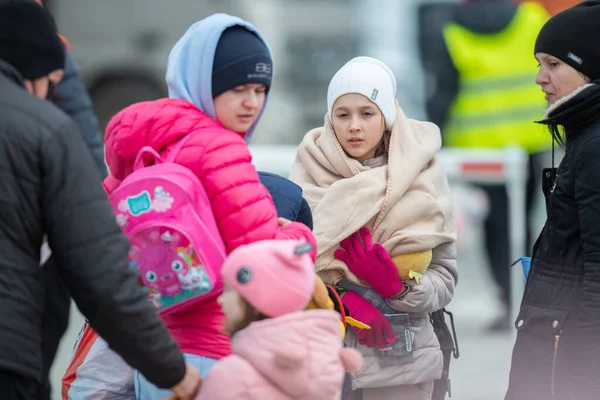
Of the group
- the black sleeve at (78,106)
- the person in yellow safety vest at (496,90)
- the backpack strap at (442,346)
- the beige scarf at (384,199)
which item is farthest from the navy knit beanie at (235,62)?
the person in yellow safety vest at (496,90)

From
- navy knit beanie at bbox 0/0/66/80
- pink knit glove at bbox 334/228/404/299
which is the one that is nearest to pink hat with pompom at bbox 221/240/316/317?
navy knit beanie at bbox 0/0/66/80

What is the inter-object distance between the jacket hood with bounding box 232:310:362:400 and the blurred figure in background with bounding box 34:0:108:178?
2.24 meters

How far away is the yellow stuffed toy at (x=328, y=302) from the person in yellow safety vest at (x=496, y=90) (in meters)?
3.97

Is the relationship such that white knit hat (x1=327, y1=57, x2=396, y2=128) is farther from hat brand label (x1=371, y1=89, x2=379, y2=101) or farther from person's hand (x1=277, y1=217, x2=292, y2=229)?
person's hand (x1=277, y1=217, x2=292, y2=229)

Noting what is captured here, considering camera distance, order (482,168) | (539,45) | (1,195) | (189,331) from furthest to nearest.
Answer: (482,168)
(539,45)
(189,331)
(1,195)

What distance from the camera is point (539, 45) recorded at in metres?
4.32

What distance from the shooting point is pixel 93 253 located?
311 centimetres

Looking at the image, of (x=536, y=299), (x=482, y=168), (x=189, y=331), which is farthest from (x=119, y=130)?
(x=482, y=168)

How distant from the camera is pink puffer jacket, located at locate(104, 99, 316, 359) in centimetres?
350

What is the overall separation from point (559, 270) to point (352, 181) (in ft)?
2.56

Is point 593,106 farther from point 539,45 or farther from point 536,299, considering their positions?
point 536,299

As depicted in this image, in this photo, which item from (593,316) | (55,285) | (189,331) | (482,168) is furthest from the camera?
(482,168)

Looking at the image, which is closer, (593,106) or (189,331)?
(189,331)

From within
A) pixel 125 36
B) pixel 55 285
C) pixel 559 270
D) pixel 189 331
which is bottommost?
pixel 125 36
